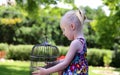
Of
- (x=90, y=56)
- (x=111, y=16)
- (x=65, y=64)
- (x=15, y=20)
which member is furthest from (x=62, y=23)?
(x=15, y=20)

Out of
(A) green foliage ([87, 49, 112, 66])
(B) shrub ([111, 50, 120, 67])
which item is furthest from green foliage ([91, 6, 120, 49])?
(B) shrub ([111, 50, 120, 67])

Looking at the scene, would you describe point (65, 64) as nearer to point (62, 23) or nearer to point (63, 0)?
point (62, 23)

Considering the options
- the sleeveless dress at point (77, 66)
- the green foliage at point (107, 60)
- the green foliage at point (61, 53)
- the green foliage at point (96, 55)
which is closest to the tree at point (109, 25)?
the sleeveless dress at point (77, 66)

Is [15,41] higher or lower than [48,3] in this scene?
lower

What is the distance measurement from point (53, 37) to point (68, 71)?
1985cm

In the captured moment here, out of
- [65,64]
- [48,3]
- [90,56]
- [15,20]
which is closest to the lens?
[65,64]

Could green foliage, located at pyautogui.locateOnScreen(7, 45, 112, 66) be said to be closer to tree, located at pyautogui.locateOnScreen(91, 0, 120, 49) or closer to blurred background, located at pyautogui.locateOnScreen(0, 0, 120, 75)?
blurred background, located at pyautogui.locateOnScreen(0, 0, 120, 75)

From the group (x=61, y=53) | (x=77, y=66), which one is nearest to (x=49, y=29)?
(x=61, y=53)

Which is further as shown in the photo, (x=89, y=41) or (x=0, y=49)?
(x=89, y=41)

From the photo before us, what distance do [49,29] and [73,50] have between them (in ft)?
63.3

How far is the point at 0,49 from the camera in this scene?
1745 centimetres

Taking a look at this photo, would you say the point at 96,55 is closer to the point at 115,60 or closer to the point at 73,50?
the point at 115,60

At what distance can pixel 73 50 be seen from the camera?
2.33 meters

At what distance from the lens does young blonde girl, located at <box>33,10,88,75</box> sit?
233 cm
